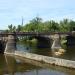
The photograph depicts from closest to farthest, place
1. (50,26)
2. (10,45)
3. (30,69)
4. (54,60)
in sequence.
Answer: (30,69), (54,60), (10,45), (50,26)

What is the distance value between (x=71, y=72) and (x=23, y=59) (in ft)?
82.6

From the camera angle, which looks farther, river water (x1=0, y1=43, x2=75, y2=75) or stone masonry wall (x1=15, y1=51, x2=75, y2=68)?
stone masonry wall (x1=15, y1=51, x2=75, y2=68)

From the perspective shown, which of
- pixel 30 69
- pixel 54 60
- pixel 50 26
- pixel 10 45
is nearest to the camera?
pixel 30 69

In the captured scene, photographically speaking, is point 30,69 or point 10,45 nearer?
point 30,69

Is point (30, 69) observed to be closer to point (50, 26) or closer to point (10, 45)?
point (10, 45)

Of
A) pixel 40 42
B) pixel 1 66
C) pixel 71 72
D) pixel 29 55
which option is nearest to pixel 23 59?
pixel 29 55

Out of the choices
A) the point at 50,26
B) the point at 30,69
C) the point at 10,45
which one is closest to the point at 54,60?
the point at 30,69

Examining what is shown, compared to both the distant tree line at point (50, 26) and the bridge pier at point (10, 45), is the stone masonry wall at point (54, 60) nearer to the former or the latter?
the bridge pier at point (10, 45)

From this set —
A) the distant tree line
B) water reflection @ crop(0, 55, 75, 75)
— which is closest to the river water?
water reflection @ crop(0, 55, 75, 75)

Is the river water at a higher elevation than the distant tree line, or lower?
lower

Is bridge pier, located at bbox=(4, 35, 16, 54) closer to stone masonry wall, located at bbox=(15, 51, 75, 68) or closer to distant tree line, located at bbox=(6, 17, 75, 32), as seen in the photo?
stone masonry wall, located at bbox=(15, 51, 75, 68)

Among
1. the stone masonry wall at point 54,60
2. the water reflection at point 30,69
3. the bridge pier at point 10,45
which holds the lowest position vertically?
the water reflection at point 30,69

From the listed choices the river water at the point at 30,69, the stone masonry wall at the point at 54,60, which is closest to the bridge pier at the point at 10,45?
the stone masonry wall at the point at 54,60

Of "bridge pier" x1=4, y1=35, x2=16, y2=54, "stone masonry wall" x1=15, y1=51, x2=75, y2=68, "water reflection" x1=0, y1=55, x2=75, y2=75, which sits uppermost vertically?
"bridge pier" x1=4, y1=35, x2=16, y2=54
